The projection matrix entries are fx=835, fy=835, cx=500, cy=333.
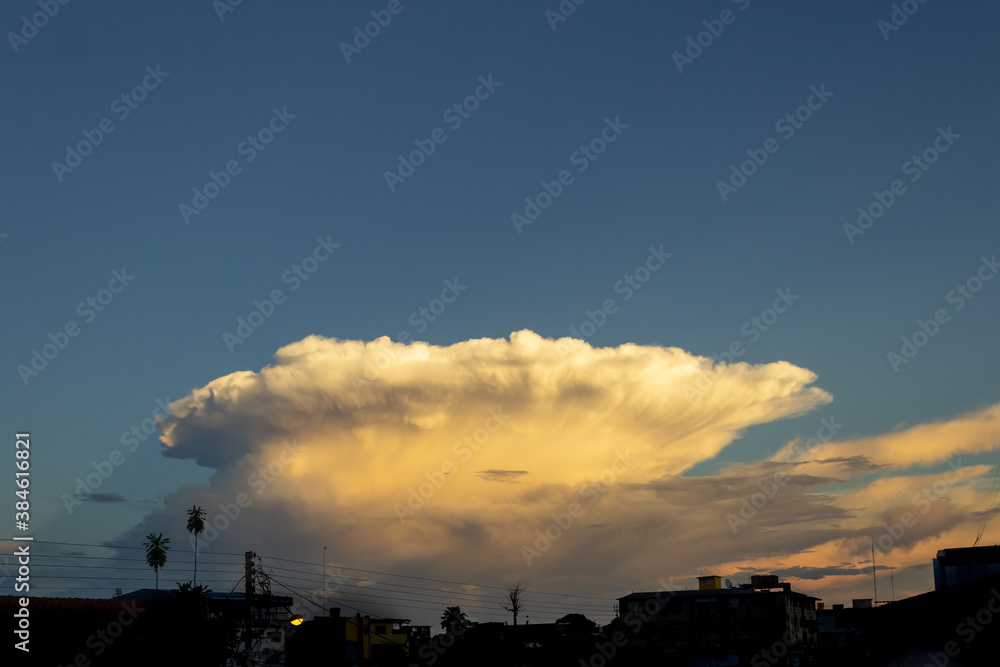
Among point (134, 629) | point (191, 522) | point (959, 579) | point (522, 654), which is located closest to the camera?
point (134, 629)

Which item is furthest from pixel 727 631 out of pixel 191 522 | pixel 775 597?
pixel 191 522

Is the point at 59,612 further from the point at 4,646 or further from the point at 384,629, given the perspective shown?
the point at 384,629

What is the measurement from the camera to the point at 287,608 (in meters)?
89.4

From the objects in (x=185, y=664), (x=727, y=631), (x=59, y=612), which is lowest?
(x=727, y=631)

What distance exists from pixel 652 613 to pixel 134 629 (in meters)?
82.8

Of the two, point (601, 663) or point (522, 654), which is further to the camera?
point (522, 654)

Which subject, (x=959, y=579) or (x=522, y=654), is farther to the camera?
(x=522, y=654)

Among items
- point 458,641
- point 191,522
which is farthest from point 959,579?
point 191,522

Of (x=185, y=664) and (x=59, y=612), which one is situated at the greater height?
A: (x=59, y=612)

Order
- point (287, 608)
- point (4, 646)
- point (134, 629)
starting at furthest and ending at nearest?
point (287, 608)
point (134, 629)
point (4, 646)

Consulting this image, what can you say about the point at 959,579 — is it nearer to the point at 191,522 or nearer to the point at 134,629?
the point at 134,629

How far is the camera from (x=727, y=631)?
368 feet

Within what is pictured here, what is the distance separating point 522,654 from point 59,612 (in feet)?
192

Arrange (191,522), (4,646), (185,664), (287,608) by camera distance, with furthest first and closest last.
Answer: (191,522) → (287,608) → (185,664) → (4,646)
